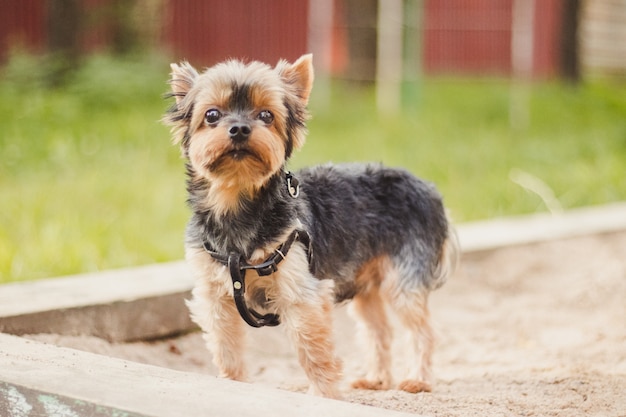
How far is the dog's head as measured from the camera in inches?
155

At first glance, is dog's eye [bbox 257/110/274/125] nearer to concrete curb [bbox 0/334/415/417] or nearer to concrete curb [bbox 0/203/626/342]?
concrete curb [bbox 0/334/415/417]

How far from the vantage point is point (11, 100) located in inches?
542

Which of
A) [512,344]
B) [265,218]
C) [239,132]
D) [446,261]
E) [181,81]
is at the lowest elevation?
[512,344]

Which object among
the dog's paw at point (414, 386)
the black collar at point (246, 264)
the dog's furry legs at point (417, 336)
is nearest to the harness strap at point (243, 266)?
the black collar at point (246, 264)

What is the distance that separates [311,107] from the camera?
15.9 meters

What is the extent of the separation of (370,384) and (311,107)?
1114 cm

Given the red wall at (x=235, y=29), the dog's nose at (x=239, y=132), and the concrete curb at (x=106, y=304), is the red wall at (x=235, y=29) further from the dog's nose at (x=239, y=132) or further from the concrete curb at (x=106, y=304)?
the dog's nose at (x=239, y=132)

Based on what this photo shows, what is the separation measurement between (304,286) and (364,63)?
14901mm

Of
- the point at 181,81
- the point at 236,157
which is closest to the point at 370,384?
the point at 236,157

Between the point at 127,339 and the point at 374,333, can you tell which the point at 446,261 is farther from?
the point at 127,339

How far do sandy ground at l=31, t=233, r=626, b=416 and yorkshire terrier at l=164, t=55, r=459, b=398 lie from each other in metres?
0.52

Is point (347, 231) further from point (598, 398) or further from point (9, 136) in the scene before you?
point (9, 136)

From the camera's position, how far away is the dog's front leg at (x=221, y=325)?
4.26 m

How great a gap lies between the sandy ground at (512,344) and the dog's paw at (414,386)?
0.05 metres
